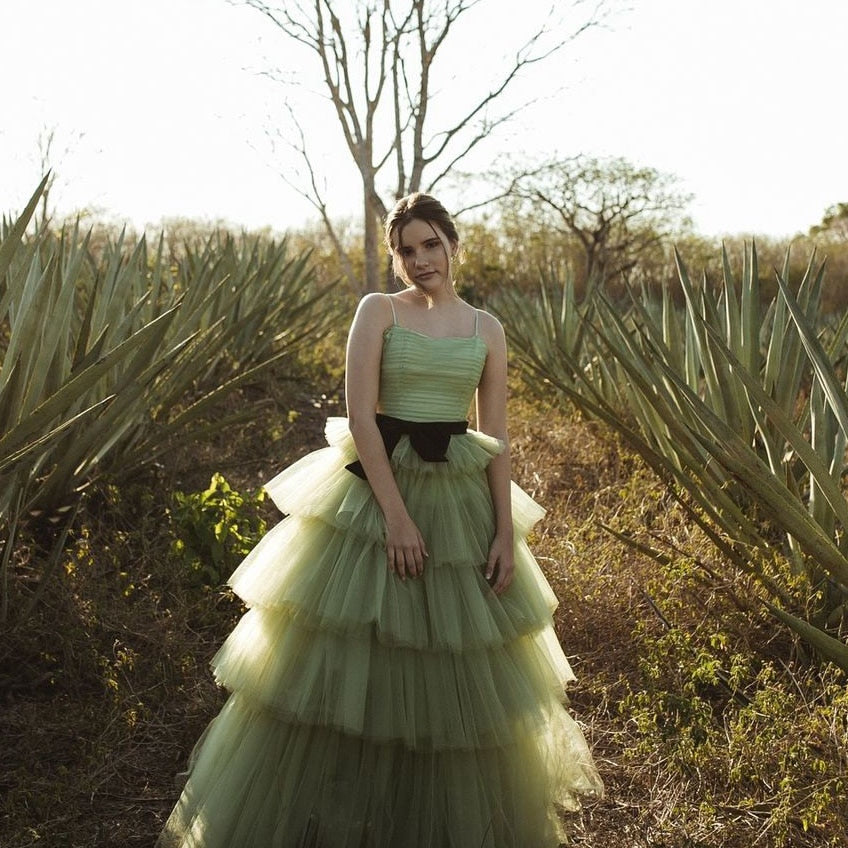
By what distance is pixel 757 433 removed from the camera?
11.5 feet

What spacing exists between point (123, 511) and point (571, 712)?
2.08 m

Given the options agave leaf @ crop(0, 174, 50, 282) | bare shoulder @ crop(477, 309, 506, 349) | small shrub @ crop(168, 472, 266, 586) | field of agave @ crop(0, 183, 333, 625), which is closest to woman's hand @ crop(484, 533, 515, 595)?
bare shoulder @ crop(477, 309, 506, 349)

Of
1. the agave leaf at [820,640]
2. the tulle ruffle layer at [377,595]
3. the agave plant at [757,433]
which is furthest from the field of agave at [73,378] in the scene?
the agave leaf at [820,640]

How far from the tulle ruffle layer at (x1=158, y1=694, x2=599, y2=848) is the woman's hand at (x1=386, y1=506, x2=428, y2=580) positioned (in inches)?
14.4

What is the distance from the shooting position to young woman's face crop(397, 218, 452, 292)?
2.01 metres

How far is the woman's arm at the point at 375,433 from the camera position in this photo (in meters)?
1.90

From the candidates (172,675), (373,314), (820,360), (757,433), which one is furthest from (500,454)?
(757,433)

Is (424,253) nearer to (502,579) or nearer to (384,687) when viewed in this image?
(502,579)

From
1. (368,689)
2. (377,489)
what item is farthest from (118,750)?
(377,489)

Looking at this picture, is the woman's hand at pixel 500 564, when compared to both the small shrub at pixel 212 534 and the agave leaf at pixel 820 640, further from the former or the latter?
the small shrub at pixel 212 534

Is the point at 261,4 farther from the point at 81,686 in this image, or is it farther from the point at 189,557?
the point at 81,686

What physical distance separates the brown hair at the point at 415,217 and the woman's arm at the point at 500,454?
22 cm

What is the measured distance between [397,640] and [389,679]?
91 millimetres

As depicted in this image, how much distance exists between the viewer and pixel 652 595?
325 cm
